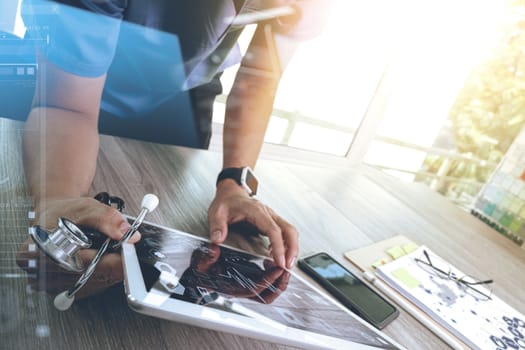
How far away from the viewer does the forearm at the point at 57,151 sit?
37cm

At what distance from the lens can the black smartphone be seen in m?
0.59

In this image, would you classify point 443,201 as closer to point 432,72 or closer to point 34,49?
point 432,72

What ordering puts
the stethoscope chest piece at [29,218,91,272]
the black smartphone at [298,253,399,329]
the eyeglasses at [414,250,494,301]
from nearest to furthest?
the stethoscope chest piece at [29,218,91,272] → the black smartphone at [298,253,399,329] → the eyeglasses at [414,250,494,301]

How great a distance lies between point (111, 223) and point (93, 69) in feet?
0.63

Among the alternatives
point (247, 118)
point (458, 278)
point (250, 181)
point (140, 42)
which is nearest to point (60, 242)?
point (140, 42)

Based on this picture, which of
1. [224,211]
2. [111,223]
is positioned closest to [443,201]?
[224,211]

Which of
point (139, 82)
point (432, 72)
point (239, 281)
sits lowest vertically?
point (239, 281)

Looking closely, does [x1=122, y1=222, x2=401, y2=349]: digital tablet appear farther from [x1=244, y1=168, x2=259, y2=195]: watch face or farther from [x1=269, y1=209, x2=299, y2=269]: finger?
[x1=244, y1=168, x2=259, y2=195]: watch face

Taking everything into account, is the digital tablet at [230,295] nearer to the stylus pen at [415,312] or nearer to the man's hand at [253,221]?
the man's hand at [253,221]

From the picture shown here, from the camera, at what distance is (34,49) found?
0.31 metres

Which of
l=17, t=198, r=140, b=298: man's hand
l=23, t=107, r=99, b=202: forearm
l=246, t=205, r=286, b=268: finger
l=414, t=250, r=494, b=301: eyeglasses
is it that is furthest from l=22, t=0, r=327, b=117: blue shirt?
l=414, t=250, r=494, b=301: eyeglasses

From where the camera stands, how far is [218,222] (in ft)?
2.12

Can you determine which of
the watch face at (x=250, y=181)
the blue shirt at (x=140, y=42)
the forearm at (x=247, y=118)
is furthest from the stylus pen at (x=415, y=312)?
the blue shirt at (x=140, y=42)

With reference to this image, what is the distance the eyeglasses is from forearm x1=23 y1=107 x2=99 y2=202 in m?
0.73
